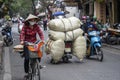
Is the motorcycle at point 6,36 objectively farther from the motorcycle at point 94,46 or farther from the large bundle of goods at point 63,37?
the large bundle of goods at point 63,37

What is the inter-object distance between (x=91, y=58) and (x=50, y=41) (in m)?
2.39

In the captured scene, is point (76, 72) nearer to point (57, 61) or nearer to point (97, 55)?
point (57, 61)

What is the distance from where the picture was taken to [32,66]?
32.2 feet

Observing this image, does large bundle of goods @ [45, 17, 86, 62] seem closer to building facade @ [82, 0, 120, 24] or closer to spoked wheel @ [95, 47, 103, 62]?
spoked wheel @ [95, 47, 103, 62]

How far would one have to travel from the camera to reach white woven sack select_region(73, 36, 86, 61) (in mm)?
14414

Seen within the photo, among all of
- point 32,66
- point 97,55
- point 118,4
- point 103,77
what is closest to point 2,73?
point 32,66

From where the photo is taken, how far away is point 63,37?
558 inches

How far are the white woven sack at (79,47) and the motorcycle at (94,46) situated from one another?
75cm

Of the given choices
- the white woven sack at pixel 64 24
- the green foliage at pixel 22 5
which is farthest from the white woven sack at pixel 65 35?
the green foliage at pixel 22 5

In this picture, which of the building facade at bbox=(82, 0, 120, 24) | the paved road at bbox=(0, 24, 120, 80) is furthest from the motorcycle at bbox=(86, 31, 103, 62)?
the building facade at bbox=(82, 0, 120, 24)

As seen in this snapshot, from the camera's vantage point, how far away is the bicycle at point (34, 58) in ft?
31.6

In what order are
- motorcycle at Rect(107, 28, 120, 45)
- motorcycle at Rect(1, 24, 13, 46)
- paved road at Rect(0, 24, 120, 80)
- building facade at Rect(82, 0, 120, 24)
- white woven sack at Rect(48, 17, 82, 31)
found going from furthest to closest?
building facade at Rect(82, 0, 120, 24), motorcycle at Rect(107, 28, 120, 45), motorcycle at Rect(1, 24, 13, 46), white woven sack at Rect(48, 17, 82, 31), paved road at Rect(0, 24, 120, 80)

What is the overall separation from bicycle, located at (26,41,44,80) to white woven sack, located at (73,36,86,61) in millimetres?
4722

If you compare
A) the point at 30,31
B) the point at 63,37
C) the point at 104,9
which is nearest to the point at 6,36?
the point at 63,37
